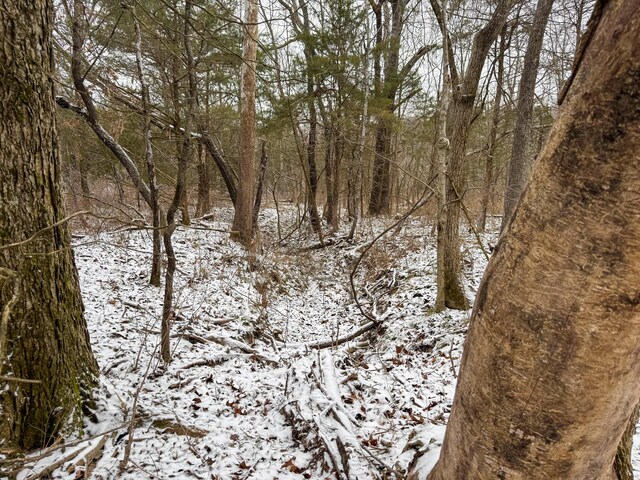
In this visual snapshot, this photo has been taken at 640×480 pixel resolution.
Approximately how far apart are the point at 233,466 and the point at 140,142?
378 inches

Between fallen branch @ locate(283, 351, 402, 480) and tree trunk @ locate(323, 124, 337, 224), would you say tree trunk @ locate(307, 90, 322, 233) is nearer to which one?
tree trunk @ locate(323, 124, 337, 224)

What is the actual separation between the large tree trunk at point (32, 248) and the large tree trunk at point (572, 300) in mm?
2047

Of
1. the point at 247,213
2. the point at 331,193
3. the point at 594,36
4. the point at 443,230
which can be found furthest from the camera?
the point at 331,193

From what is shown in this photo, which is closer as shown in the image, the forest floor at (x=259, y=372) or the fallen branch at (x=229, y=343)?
the forest floor at (x=259, y=372)

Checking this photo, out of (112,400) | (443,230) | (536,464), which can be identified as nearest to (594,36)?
(536,464)

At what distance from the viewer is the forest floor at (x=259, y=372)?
7.11ft

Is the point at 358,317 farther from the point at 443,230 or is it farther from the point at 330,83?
the point at 330,83

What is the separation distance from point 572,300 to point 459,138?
4.05m

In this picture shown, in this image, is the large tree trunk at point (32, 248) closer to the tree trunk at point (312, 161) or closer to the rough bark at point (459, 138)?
Result: the rough bark at point (459, 138)

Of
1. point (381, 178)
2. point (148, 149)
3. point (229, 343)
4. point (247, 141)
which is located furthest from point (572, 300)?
point (381, 178)

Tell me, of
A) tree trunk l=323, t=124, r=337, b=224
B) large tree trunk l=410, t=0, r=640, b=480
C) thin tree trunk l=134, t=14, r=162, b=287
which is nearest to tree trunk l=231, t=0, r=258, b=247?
tree trunk l=323, t=124, r=337, b=224

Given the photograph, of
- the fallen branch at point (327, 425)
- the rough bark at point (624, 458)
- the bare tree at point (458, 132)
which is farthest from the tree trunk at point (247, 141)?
the rough bark at point (624, 458)

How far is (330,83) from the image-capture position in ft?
32.1

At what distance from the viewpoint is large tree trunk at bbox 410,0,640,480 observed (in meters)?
0.58
